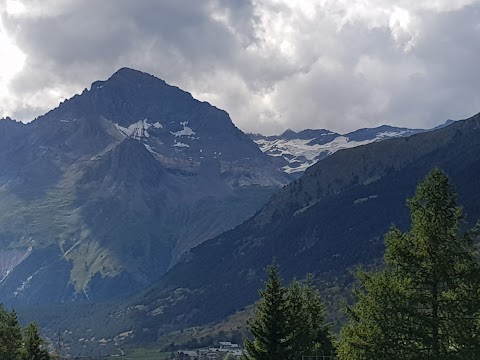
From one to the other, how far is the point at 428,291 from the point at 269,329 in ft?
62.3

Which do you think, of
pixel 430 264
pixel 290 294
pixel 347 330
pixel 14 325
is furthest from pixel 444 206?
pixel 14 325

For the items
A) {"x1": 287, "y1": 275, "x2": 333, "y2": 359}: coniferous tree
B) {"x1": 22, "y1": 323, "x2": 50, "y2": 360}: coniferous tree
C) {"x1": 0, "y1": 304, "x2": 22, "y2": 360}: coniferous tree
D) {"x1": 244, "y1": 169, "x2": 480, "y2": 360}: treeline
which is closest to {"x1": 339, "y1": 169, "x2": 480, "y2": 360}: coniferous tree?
{"x1": 244, "y1": 169, "x2": 480, "y2": 360}: treeline

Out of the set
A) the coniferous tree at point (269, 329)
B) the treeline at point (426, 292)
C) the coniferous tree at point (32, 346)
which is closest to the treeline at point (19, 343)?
the coniferous tree at point (32, 346)

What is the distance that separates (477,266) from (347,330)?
8.88 meters

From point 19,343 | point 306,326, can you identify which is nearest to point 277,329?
point 306,326

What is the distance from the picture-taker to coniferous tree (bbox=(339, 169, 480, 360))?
34.7 metres

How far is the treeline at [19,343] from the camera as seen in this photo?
7512 centimetres

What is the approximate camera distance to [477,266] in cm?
3525

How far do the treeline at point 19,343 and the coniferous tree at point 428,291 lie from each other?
48.5 meters

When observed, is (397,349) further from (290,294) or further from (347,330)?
(290,294)

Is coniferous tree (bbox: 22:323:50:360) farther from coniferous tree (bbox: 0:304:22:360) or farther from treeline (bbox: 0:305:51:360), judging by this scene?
coniferous tree (bbox: 0:304:22:360)

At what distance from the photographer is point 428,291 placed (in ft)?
119

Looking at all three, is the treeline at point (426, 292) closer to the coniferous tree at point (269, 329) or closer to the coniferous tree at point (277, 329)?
the coniferous tree at point (269, 329)

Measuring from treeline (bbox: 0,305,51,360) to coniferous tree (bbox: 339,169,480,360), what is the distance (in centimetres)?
4846
